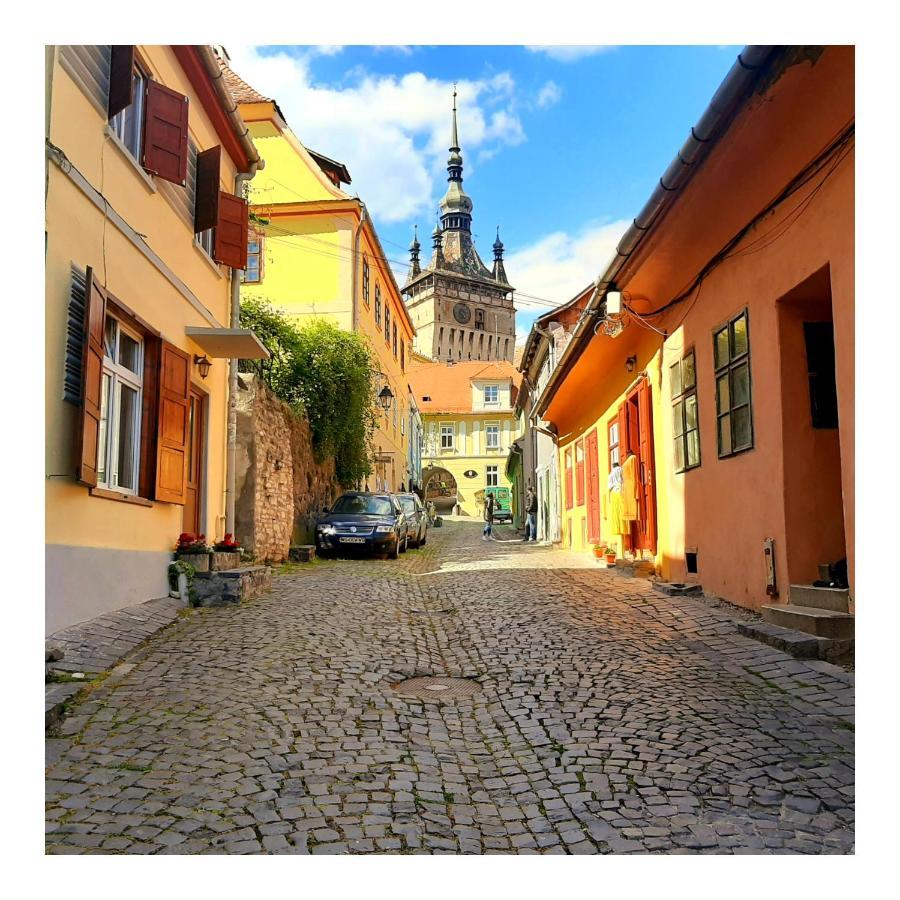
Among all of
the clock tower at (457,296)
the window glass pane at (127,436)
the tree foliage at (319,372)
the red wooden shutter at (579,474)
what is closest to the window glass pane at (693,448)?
the window glass pane at (127,436)

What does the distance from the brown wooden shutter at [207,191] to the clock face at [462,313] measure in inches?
3413

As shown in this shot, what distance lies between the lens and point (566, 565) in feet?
44.8

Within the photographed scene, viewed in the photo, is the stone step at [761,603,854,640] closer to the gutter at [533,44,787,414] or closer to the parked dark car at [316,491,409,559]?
the gutter at [533,44,787,414]

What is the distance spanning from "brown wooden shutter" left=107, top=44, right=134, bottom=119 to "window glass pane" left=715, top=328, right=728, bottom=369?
5923 mm

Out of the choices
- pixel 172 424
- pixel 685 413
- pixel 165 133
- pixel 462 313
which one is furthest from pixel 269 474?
pixel 462 313

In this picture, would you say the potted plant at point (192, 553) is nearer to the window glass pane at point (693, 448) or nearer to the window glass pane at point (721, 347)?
the window glass pane at point (693, 448)

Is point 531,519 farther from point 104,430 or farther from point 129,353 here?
point 104,430

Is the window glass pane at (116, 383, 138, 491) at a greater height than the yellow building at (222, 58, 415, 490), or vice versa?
the yellow building at (222, 58, 415, 490)

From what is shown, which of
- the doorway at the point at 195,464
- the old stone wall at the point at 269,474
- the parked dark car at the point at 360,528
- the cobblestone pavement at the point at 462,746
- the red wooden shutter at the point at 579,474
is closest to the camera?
the cobblestone pavement at the point at 462,746

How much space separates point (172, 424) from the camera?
8.49 metres

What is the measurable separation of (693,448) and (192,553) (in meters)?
5.71

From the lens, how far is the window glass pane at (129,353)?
25.9 ft

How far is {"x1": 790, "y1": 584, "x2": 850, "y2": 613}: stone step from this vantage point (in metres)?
5.80

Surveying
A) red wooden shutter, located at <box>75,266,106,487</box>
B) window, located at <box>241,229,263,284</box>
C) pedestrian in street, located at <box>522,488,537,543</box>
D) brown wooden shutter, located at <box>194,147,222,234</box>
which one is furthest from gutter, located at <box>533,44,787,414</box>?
pedestrian in street, located at <box>522,488,537,543</box>
